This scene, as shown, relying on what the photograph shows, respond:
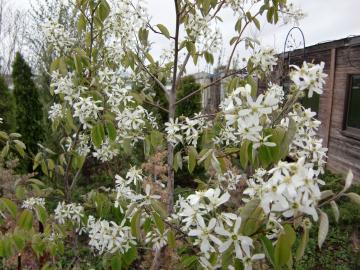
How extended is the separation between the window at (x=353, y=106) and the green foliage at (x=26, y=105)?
4457 millimetres

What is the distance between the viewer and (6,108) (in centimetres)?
643

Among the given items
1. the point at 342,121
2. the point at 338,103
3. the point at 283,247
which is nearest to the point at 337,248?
the point at 342,121

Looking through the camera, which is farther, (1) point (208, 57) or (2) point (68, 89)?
(1) point (208, 57)

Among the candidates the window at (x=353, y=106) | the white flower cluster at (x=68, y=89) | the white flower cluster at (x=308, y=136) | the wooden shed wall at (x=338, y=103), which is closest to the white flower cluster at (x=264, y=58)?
the white flower cluster at (x=308, y=136)

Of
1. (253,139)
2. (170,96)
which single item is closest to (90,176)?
(170,96)

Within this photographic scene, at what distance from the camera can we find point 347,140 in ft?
16.6

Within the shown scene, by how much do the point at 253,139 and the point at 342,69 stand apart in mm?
4796

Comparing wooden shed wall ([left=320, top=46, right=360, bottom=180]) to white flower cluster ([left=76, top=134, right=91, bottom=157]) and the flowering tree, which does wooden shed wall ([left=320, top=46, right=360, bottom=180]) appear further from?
white flower cluster ([left=76, top=134, right=91, bottom=157])

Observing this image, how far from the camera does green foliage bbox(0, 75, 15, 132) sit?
6.27 meters

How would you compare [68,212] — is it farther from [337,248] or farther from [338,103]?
[338,103]

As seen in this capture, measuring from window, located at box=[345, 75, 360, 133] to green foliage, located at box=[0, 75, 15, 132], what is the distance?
5157 mm

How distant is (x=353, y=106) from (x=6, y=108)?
544cm

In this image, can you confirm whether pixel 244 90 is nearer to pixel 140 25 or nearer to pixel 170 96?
pixel 170 96

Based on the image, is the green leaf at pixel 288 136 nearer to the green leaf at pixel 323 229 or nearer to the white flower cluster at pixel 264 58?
the green leaf at pixel 323 229
